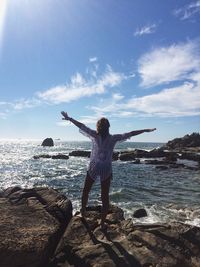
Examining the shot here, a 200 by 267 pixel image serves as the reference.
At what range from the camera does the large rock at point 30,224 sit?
21.6 ft

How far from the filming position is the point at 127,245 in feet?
23.1

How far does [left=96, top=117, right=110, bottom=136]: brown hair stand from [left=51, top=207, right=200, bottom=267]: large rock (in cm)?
219

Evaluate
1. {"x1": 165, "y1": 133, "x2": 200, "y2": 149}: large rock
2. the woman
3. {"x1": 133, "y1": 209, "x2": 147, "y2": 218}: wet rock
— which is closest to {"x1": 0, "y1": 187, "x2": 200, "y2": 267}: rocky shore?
the woman

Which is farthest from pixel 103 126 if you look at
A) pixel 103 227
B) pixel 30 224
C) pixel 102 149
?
pixel 30 224

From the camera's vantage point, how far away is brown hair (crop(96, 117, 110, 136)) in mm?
7875

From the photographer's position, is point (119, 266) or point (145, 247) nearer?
point (119, 266)

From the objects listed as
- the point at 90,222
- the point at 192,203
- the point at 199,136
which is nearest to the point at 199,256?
the point at 90,222

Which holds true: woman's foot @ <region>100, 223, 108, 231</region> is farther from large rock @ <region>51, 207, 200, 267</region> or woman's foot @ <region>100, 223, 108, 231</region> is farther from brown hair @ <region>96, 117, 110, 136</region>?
brown hair @ <region>96, 117, 110, 136</region>

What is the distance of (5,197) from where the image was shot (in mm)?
9711

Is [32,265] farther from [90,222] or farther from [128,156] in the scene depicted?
[128,156]

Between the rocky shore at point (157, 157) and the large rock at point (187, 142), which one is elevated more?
the large rock at point (187, 142)

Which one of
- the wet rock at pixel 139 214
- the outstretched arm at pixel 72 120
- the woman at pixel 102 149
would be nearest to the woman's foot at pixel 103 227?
the woman at pixel 102 149

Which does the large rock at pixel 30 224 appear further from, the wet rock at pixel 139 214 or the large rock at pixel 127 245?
the wet rock at pixel 139 214

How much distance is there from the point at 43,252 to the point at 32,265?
12.6 inches
